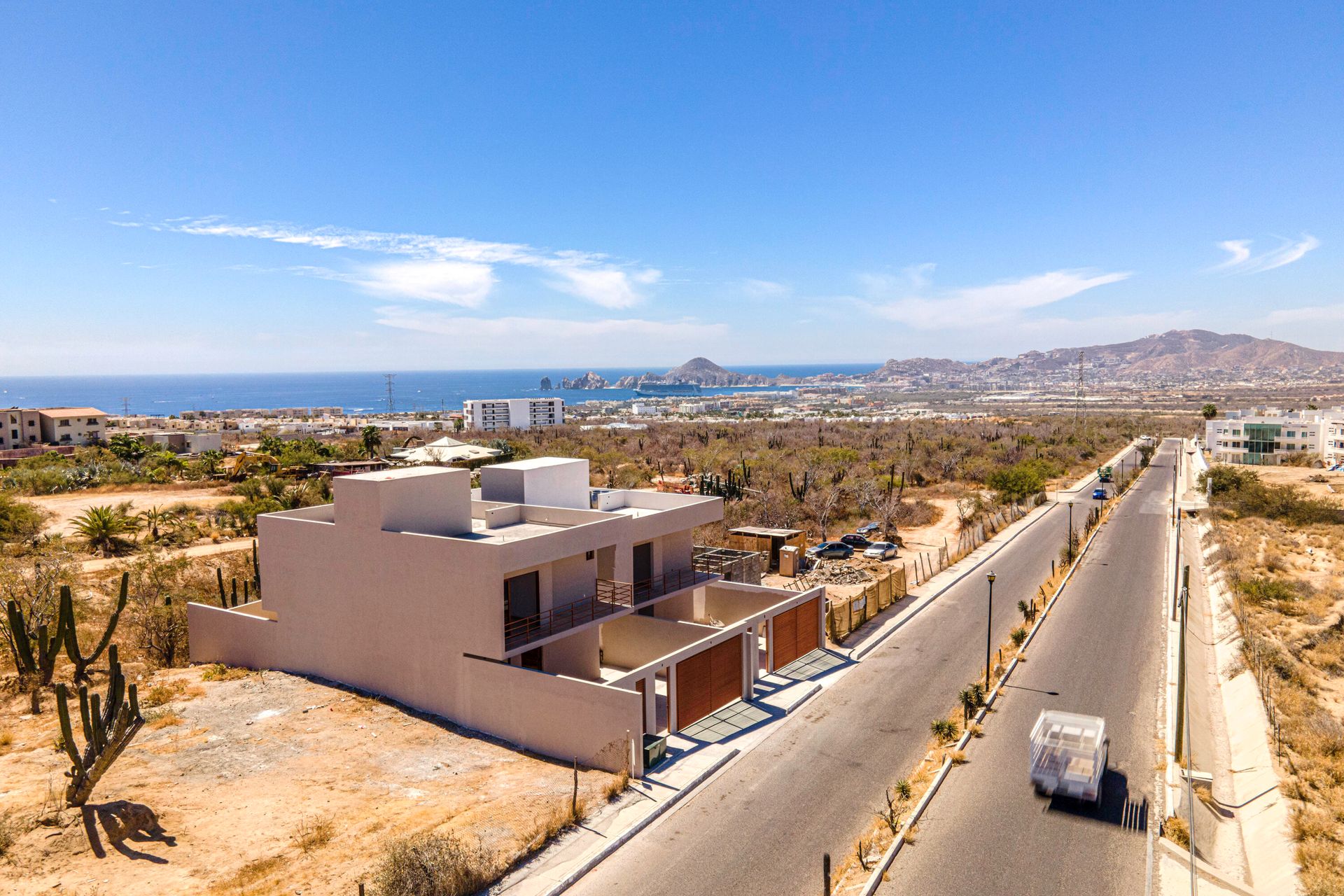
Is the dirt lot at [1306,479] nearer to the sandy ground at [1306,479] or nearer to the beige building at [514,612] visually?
the sandy ground at [1306,479]

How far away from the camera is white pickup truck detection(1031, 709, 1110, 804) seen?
46.8 feet

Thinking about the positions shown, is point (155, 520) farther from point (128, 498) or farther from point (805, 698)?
point (805, 698)

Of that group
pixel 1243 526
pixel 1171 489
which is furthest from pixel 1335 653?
pixel 1171 489

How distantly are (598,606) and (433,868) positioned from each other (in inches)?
387

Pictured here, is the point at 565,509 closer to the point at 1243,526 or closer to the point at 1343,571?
the point at 1343,571

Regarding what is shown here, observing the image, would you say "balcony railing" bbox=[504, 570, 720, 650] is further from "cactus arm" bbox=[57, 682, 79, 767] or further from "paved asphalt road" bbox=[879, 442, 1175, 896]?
"paved asphalt road" bbox=[879, 442, 1175, 896]

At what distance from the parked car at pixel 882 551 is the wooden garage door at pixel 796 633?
13.4m

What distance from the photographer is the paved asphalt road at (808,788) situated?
1252cm

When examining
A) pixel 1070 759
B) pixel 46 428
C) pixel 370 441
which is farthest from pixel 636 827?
pixel 46 428

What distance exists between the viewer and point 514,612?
19297 mm

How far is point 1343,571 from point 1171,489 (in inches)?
1203

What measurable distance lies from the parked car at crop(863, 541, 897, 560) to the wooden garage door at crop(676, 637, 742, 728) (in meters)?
18.5

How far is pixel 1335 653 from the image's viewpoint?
2252 cm

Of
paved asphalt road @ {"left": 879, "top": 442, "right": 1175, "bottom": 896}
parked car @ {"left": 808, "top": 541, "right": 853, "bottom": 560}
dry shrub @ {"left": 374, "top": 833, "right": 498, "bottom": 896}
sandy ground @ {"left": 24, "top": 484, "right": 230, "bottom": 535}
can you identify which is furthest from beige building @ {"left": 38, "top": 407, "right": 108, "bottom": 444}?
paved asphalt road @ {"left": 879, "top": 442, "right": 1175, "bottom": 896}
